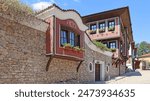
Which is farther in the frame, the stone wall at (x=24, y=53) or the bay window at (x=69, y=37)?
the bay window at (x=69, y=37)

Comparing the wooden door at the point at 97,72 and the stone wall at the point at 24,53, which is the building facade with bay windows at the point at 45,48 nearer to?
the stone wall at the point at 24,53

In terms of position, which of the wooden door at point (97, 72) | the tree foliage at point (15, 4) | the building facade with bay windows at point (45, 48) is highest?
the tree foliage at point (15, 4)

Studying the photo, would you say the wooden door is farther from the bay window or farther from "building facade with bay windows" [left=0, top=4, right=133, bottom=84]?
the bay window

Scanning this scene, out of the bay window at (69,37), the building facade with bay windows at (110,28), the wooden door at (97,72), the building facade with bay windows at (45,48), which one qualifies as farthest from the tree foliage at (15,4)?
the building facade with bay windows at (110,28)

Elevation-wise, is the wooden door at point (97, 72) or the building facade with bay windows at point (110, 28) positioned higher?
the building facade with bay windows at point (110, 28)

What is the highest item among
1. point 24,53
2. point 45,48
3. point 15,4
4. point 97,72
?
point 15,4

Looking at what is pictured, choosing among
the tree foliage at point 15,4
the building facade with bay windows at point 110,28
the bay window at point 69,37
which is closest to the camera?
the tree foliage at point 15,4

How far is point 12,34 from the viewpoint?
10.1 meters

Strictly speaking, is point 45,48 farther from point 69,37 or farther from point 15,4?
point 15,4

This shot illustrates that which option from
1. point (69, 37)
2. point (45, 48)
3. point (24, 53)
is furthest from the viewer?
point (69, 37)

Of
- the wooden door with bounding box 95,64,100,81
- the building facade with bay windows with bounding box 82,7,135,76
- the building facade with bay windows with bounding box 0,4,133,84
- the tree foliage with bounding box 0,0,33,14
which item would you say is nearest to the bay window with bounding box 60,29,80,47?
the building facade with bay windows with bounding box 0,4,133,84

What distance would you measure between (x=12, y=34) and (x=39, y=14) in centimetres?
337

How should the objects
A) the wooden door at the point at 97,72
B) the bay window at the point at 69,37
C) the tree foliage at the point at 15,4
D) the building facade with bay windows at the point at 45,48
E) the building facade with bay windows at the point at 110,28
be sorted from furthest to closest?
the building facade with bay windows at the point at 110,28 → the wooden door at the point at 97,72 → the bay window at the point at 69,37 → the building facade with bay windows at the point at 45,48 → the tree foliage at the point at 15,4

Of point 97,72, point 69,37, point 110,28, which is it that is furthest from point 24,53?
point 110,28
